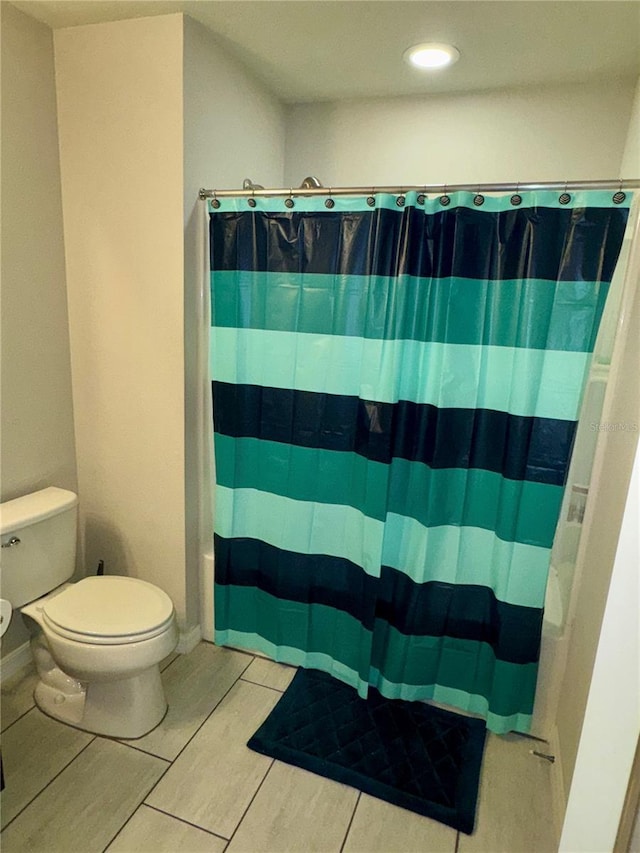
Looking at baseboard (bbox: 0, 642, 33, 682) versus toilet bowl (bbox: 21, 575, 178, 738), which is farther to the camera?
baseboard (bbox: 0, 642, 33, 682)

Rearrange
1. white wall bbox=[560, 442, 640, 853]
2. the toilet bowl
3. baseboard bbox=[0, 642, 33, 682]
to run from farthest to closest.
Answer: baseboard bbox=[0, 642, 33, 682], the toilet bowl, white wall bbox=[560, 442, 640, 853]

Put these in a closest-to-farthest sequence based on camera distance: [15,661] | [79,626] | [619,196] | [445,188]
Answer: [619,196]
[445,188]
[79,626]
[15,661]

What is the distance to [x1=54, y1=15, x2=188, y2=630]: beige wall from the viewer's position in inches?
69.0

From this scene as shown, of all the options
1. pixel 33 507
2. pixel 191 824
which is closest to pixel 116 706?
pixel 191 824

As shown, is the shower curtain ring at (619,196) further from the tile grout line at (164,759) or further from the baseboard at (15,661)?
the baseboard at (15,661)

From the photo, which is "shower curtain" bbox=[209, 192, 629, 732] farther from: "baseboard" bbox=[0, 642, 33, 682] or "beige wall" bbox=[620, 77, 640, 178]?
"baseboard" bbox=[0, 642, 33, 682]

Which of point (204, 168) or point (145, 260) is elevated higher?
point (204, 168)

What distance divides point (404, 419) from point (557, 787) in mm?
1207

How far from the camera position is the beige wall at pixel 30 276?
5.62ft

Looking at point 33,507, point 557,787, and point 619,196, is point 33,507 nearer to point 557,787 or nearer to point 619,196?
point 557,787

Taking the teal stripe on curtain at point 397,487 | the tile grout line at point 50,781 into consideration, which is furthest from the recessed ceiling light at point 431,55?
the tile grout line at point 50,781

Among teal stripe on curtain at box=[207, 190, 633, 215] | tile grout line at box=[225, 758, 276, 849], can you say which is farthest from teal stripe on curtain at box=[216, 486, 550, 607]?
teal stripe on curtain at box=[207, 190, 633, 215]

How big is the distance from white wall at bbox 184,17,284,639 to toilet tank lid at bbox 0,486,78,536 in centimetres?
44

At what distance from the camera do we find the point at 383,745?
68.6 inches
